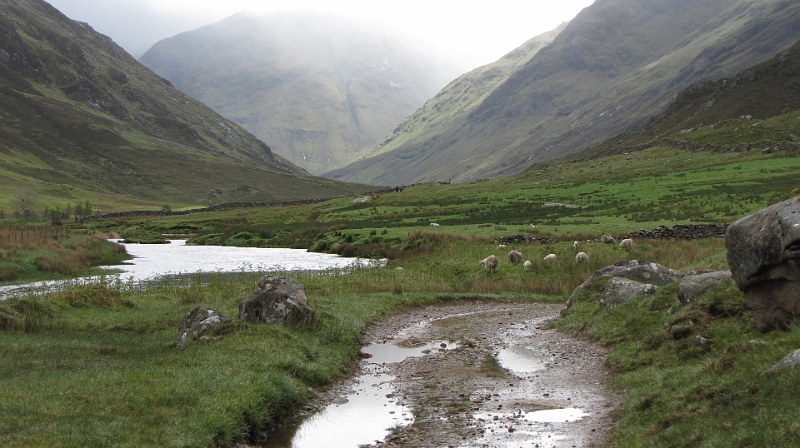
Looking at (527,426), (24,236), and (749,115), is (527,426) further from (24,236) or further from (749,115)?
(749,115)

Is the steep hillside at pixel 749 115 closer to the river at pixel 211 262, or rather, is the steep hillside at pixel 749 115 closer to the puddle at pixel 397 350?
the river at pixel 211 262

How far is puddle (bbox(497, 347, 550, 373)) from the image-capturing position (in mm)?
22984

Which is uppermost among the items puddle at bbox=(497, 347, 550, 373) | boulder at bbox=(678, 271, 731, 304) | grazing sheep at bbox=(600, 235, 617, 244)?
boulder at bbox=(678, 271, 731, 304)

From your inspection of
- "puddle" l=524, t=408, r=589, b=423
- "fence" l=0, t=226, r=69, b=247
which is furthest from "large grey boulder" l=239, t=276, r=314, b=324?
"fence" l=0, t=226, r=69, b=247

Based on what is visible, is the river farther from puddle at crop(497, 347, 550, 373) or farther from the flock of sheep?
puddle at crop(497, 347, 550, 373)

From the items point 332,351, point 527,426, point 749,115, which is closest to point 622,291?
point 332,351

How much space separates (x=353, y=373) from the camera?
23125 millimetres

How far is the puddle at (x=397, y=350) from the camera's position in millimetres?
25312

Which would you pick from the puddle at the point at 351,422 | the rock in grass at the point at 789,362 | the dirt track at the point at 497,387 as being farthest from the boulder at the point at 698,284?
the puddle at the point at 351,422

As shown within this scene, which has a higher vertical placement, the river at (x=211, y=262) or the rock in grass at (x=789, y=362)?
the rock in grass at (x=789, y=362)

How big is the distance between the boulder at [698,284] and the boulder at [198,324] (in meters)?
16.6

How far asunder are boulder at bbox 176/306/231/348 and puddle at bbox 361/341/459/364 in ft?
19.4

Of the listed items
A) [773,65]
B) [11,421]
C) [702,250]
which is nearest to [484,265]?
[702,250]

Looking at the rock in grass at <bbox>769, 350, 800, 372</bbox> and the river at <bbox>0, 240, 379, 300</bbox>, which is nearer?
the rock in grass at <bbox>769, 350, 800, 372</bbox>
